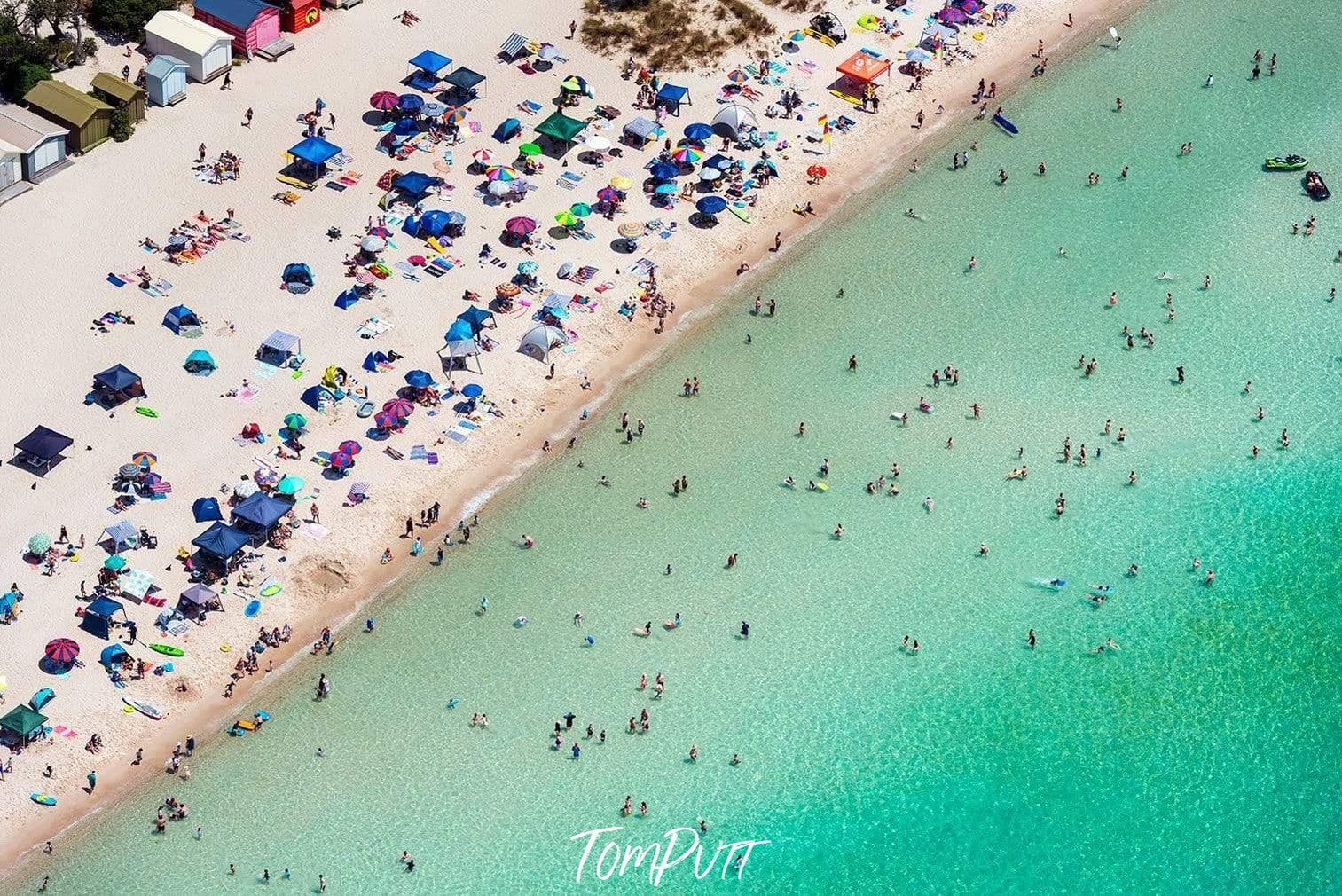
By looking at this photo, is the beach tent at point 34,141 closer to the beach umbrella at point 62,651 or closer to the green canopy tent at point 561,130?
the green canopy tent at point 561,130

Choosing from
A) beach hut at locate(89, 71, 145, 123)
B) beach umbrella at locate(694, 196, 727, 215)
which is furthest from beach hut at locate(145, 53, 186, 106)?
beach umbrella at locate(694, 196, 727, 215)

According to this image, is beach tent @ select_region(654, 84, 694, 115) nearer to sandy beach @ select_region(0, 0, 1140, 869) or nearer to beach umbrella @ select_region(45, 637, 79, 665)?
sandy beach @ select_region(0, 0, 1140, 869)

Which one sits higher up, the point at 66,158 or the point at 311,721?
the point at 66,158

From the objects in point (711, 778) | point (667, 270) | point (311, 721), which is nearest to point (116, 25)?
point (667, 270)

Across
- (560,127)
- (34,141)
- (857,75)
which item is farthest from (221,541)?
(857,75)

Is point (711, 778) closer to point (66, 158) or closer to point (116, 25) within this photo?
point (66, 158)

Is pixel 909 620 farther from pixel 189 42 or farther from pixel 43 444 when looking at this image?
pixel 189 42

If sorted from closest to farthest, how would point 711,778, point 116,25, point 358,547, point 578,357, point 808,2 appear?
point 711,778 < point 358,547 < point 578,357 < point 116,25 < point 808,2
